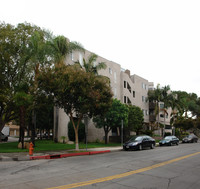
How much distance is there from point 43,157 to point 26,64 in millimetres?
11121

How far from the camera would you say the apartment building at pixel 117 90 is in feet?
98.3

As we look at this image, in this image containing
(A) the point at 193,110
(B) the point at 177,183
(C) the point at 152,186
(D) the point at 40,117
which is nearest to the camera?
(C) the point at 152,186

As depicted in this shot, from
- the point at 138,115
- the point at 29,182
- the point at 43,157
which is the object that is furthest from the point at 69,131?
the point at 29,182

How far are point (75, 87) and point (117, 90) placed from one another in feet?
70.4

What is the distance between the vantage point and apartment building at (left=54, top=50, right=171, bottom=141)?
98.3 feet

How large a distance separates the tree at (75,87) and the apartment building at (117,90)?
1031 cm

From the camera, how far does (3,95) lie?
2255 cm

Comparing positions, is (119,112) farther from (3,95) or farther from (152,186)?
(152,186)

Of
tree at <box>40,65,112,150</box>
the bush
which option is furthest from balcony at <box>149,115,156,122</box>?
tree at <box>40,65,112,150</box>

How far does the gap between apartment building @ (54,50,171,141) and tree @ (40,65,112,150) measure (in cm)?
1031

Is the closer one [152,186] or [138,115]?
[152,186]

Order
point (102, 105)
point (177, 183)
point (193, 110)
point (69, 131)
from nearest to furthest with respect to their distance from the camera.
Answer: point (177, 183) < point (102, 105) < point (69, 131) < point (193, 110)

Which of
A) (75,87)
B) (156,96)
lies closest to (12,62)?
(75,87)

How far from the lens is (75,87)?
17953 millimetres
